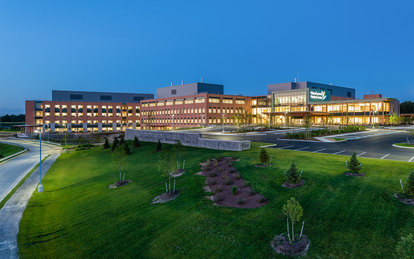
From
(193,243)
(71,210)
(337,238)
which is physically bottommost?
(71,210)

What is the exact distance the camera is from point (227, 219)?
45.2 feet

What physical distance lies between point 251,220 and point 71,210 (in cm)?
1581

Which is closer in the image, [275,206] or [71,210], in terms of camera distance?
[275,206]

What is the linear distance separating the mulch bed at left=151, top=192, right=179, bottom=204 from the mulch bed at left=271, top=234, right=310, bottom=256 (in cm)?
935

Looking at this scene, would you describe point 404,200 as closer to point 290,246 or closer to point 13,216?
point 290,246

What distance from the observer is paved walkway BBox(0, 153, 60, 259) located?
14.8 m

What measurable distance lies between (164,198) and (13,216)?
12265 millimetres

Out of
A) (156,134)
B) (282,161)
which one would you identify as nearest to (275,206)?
(282,161)

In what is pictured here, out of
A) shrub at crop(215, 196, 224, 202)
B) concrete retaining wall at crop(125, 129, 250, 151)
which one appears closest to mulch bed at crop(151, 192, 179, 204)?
shrub at crop(215, 196, 224, 202)

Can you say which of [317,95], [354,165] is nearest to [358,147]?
[354,165]

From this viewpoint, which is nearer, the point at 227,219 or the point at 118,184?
the point at 227,219

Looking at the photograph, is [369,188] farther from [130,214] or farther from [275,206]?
Answer: [130,214]

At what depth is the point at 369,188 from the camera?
49.2ft

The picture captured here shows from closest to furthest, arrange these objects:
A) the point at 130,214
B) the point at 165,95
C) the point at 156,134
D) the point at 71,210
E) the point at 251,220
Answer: the point at 251,220 < the point at 130,214 < the point at 71,210 < the point at 156,134 < the point at 165,95
